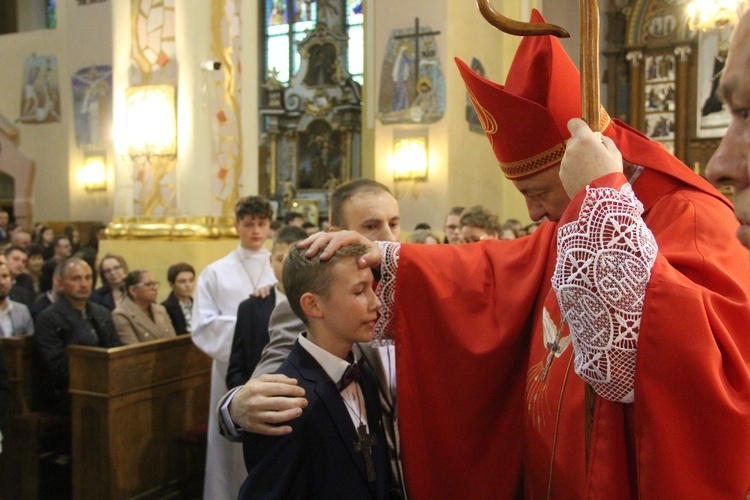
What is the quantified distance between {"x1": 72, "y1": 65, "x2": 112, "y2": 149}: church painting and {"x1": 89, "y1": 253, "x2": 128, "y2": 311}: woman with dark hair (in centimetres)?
907

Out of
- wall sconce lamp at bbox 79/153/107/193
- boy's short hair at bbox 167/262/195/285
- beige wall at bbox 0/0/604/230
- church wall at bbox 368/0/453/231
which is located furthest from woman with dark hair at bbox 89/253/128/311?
wall sconce lamp at bbox 79/153/107/193

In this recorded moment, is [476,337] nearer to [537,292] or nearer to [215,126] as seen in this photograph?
[537,292]

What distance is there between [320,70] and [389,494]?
18.2m

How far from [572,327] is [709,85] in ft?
49.4

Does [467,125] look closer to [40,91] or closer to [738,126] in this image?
[40,91]

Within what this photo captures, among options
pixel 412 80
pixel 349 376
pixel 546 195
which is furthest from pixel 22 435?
pixel 412 80

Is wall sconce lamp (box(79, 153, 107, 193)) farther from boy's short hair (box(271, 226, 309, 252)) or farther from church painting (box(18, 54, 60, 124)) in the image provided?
boy's short hair (box(271, 226, 309, 252))

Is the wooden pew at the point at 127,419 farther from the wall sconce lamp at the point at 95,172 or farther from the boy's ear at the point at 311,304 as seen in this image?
the wall sconce lamp at the point at 95,172

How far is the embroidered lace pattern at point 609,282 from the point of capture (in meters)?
1.32

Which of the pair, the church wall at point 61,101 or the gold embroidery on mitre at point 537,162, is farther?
the church wall at point 61,101

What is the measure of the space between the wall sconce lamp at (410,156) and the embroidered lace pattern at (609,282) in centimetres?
997

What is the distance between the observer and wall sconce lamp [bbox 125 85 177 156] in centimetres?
674

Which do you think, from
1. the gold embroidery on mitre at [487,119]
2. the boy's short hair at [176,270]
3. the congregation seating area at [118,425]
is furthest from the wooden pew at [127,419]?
the gold embroidery on mitre at [487,119]

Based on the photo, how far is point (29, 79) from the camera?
16.8 m
